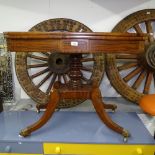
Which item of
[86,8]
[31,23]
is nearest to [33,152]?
[31,23]

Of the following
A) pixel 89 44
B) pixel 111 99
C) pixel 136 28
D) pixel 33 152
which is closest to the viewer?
pixel 89 44

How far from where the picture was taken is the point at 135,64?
5.24 feet

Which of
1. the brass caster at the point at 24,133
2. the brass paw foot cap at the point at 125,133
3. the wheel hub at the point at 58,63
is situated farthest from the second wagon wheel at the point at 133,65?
the brass caster at the point at 24,133

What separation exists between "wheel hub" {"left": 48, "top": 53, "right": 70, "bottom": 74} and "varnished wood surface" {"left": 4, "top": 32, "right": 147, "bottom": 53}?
0.48m

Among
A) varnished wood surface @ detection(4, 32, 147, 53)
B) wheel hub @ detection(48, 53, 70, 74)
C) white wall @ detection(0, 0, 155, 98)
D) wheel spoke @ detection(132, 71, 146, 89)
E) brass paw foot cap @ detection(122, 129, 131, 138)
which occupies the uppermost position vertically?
white wall @ detection(0, 0, 155, 98)

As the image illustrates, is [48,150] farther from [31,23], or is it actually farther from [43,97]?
[31,23]

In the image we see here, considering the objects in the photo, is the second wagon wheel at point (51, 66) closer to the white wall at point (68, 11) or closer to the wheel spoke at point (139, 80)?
the white wall at point (68, 11)

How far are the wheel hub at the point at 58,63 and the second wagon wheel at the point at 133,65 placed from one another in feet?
1.05

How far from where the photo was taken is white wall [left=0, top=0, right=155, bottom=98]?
62.4 inches

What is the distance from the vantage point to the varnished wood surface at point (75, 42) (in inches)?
38.2

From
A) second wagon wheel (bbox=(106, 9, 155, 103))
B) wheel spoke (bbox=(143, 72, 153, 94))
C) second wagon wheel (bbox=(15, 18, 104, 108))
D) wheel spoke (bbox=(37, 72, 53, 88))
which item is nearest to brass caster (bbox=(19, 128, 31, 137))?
second wagon wheel (bbox=(15, 18, 104, 108))

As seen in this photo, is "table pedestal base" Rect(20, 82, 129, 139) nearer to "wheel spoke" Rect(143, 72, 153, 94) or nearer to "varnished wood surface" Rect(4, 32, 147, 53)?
"varnished wood surface" Rect(4, 32, 147, 53)

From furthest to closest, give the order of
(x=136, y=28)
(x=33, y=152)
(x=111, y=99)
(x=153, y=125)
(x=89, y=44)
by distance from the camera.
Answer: (x=111, y=99)
(x=136, y=28)
(x=153, y=125)
(x=33, y=152)
(x=89, y=44)

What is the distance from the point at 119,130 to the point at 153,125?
38 cm
